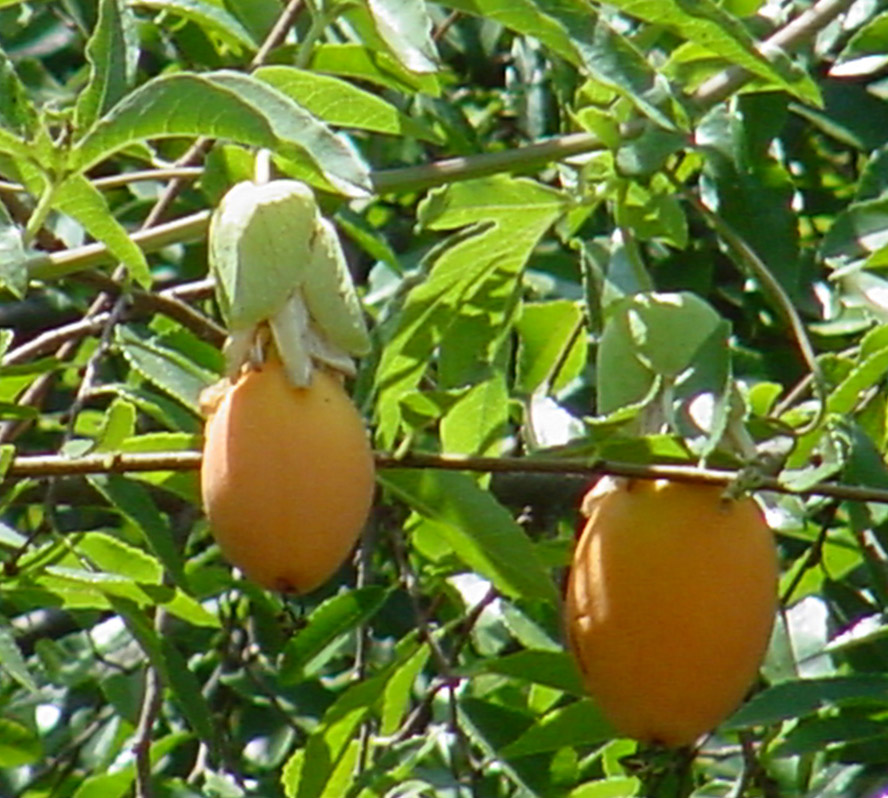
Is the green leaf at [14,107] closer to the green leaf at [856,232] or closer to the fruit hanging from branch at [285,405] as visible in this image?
the fruit hanging from branch at [285,405]

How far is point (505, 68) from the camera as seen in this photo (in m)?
2.15

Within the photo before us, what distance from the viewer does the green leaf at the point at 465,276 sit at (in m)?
1.20

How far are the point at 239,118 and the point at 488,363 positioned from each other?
0.37 m

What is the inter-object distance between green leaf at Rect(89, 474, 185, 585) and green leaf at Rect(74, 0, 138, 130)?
0.31 meters

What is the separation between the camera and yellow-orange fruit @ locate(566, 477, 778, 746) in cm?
99

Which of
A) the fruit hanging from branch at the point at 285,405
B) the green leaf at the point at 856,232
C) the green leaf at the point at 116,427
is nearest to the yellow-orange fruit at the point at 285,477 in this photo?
the fruit hanging from branch at the point at 285,405

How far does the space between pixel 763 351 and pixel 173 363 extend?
0.76 meters

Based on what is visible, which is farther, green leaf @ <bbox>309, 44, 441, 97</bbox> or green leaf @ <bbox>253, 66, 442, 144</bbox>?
green leaf @ <bbox>309, 44, 441, 97</bbox>

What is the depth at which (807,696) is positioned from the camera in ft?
4.17

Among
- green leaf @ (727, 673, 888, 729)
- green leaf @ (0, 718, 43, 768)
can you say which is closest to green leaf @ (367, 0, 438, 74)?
green leaf @ (727, 673, 888, 729)

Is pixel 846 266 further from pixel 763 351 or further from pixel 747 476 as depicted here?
pixel 763 351

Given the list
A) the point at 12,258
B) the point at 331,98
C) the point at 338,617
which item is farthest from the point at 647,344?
the point at 338,617

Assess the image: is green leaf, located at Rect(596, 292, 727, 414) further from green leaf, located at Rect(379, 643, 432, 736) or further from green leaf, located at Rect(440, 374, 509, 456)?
green leaf, located at Rect(379, 643, 432, 736)

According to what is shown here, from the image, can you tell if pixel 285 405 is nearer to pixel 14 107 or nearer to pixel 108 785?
pixel 14 107
